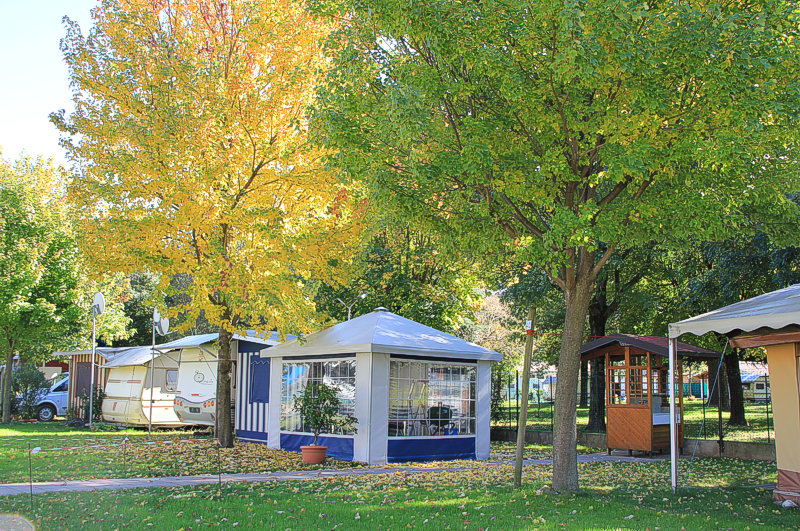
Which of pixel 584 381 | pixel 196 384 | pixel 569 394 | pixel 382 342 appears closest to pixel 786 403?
pixel 569 394

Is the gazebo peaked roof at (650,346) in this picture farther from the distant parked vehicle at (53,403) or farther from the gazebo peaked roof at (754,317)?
the distant parked vehicle at (53,403)

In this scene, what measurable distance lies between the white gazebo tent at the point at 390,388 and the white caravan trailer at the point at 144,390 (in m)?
7.39

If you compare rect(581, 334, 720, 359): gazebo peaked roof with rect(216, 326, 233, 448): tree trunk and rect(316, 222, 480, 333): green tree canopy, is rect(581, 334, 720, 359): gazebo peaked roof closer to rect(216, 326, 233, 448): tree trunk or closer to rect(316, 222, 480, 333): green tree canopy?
rect(316, 222, 480, 333): green tree canopy

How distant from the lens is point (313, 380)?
15.5m

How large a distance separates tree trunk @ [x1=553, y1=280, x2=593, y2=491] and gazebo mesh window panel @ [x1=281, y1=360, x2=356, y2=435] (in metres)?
5.64

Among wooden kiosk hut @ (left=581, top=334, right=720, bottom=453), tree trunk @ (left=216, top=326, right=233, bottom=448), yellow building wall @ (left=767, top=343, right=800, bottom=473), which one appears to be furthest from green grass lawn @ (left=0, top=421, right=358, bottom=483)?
yellow building wall @ (left=767, top=343, right=800, bottom=473)

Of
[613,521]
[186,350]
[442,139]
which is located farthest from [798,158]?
[186,350]

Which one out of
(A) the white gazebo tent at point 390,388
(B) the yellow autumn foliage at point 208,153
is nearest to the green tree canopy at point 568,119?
(B) the yellow autumn foliage at point 208,153

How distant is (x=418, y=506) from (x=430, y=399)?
6359 mm

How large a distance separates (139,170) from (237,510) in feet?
24.5

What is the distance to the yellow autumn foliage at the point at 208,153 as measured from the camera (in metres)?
13.0

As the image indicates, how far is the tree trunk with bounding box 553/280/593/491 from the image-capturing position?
9.37 m

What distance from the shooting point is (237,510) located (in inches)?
318

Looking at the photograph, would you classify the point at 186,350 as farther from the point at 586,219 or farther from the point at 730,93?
the point at 730,93
